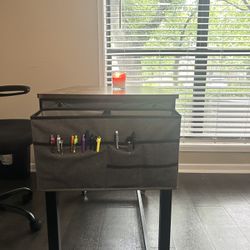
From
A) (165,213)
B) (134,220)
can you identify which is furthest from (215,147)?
(165,213)

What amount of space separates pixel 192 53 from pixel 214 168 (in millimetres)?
1068

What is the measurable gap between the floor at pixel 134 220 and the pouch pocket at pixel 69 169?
1.83 ft

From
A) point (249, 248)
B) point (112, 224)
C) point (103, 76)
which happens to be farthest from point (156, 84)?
point (249, 248)

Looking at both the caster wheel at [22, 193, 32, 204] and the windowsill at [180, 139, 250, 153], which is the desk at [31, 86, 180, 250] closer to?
the caster wheel at [22, 193, 32, 204]

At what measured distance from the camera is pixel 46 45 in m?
2.16

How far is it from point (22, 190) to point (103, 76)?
1103 mm

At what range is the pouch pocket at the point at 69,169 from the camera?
38.8 inches

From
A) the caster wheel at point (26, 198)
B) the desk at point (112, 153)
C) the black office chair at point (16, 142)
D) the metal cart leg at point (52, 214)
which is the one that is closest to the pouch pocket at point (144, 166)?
the desk at point (112, 153)

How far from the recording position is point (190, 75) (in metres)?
2.28

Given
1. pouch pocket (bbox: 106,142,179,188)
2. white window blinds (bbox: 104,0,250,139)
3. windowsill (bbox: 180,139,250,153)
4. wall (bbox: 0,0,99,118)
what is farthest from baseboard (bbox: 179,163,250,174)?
pouch pocket (bbox: 106,142,179,188)

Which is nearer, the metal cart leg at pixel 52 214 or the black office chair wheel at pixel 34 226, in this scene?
the metal cart leg at pixel 52 214

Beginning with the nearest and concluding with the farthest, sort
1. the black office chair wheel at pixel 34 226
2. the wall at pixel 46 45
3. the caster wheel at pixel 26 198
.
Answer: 1. the black office chair wheel at pixel 34 226
2. the caster wheel at pixel 26 198
3. the wall at pixel 46 45

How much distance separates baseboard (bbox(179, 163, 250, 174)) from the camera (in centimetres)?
240

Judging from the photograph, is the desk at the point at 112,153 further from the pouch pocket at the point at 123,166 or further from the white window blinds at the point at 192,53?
the white window blinds at the point at 192,53
